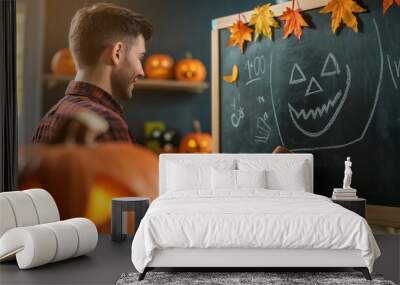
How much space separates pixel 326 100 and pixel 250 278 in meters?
2.31

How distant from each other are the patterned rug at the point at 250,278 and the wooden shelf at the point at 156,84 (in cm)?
254

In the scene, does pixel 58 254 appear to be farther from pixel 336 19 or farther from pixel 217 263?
pixel 336 19

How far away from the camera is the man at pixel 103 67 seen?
6.30m

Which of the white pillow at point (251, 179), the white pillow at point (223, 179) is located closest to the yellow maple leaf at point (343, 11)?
the white pillow at point (251, 179)

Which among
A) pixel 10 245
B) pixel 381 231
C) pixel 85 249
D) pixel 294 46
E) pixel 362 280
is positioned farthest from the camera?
pixel 294 46

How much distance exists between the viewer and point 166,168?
6.11 meters

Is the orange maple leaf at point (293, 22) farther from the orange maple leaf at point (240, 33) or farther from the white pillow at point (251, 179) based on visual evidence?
the white pillow at point (251, 179)

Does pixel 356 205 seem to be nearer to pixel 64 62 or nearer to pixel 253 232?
pixel 253 232

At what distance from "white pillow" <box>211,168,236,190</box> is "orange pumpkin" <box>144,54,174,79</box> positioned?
4.29 ft

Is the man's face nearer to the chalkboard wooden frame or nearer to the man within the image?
the man

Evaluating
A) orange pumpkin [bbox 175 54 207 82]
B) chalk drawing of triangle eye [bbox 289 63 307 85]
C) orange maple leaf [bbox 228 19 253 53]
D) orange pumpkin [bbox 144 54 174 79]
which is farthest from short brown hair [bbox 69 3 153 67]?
chalk drawing of triangle eye [bbox 289 63 307 85]

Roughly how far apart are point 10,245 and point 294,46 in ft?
10.4

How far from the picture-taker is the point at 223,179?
560 centimetres

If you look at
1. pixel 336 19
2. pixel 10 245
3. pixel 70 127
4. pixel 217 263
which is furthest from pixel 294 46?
pixel 10 245
